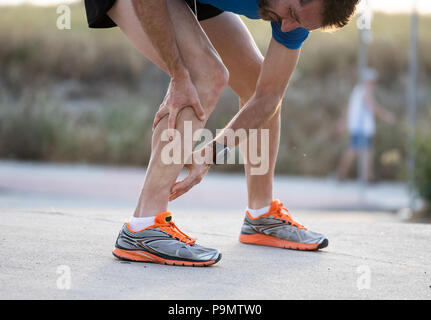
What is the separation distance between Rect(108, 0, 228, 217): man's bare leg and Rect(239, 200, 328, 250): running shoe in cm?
72

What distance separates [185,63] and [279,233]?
106 cm

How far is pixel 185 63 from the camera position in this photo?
8.63 feet

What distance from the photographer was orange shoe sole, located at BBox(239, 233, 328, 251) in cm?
314

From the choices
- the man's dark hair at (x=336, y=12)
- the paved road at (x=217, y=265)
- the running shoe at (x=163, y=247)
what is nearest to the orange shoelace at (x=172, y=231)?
the running shoe at (x=163, y=247)

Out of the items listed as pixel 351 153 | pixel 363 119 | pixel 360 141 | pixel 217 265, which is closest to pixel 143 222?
pixel 217 265

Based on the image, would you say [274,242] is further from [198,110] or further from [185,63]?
[185,63]

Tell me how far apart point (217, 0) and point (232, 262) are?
1.14m

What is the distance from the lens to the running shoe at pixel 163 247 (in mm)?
2660

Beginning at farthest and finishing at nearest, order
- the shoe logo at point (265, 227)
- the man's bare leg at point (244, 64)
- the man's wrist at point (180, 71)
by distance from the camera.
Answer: the shoe logo at point (265, 227)
the man's bare leg at point (244, 64)
the man's wrist at point (180, 71)

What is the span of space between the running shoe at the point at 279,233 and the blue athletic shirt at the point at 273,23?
2.94 ft

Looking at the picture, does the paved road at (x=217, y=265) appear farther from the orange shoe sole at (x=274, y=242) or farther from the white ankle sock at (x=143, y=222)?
the white ankle sock at (x=143, y=222)
